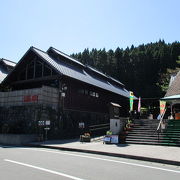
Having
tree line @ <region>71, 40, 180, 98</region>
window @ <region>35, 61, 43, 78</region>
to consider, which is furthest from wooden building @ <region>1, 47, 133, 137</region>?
tree line @ <region>71, 40, 180, 98</region>

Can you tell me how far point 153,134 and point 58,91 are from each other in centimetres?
971

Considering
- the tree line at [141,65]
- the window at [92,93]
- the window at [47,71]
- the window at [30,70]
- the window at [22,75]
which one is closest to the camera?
the window at [47,71]

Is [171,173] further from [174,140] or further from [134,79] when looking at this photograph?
[134,79]

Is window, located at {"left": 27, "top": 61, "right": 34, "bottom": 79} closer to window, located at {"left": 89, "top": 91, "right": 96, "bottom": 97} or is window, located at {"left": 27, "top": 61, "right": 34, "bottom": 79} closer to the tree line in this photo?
window, located at {"left": 89, "top": 91, "right": 96, "bottom": 97}

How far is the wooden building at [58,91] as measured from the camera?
20609 millimetres

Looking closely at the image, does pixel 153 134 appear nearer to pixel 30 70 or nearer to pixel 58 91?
pixel 58 91

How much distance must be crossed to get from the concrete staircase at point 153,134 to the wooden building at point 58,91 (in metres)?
6.77

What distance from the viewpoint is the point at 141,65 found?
55.9m

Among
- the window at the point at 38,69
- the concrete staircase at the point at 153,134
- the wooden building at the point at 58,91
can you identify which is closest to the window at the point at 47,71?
the wooden building at the point at 58,91

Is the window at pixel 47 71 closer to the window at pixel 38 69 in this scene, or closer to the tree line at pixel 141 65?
the window at pixel 38 69

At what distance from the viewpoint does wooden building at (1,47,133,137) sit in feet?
67.6

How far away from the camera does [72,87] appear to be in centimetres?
2378

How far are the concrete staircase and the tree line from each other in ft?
102

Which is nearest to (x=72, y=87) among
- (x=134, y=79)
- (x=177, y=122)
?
(x=177, y=122)
